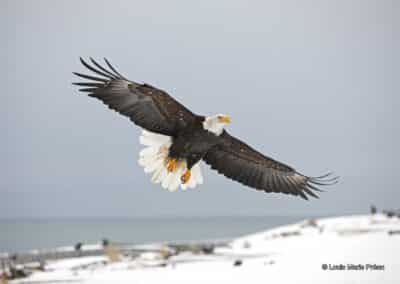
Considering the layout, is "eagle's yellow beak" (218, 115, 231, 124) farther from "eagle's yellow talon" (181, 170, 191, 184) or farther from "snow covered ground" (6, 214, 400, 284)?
"snow covered ground" (6, 214, 400, 284)

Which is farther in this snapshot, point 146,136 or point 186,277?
point 186,277

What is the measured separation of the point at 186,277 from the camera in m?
10.9

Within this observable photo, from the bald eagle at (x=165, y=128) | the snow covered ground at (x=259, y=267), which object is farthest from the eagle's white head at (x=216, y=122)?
the snow covered ground at (x=259, y=267)

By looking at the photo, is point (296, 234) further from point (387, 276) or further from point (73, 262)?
point (387, 276)

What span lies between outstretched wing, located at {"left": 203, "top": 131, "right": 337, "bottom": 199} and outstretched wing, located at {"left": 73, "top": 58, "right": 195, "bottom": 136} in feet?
2.73

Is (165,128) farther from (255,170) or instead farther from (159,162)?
(255,170)

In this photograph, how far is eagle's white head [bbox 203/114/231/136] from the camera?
473 cm

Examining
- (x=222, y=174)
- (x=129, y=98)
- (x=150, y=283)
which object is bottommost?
(x=150, y=283)

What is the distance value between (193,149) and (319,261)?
19.8ft

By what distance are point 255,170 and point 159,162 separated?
1301 millimetres

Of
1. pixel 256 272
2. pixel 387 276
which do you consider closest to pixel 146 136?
pixel 387 276

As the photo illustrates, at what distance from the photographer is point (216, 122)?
474 cm

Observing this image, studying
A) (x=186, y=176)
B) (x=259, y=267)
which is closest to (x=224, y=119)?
(x=186, y=176)

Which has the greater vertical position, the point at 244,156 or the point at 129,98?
the point at 129,98
